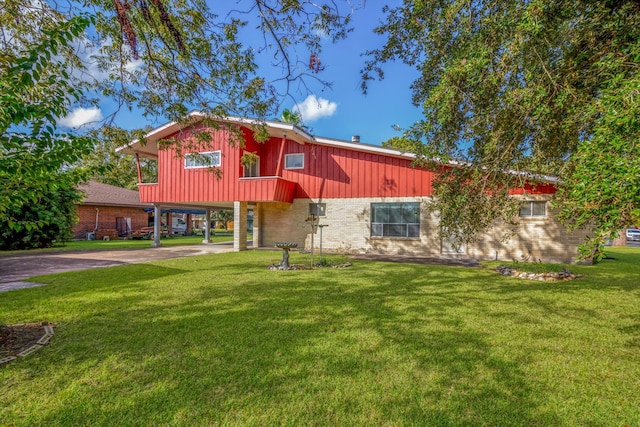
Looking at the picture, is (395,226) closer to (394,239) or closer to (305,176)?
(394,239)

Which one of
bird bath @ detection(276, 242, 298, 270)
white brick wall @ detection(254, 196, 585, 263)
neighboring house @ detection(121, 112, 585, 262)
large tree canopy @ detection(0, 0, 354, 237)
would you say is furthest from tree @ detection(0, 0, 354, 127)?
white brick wall @ detection(254, 196, 585, 263)

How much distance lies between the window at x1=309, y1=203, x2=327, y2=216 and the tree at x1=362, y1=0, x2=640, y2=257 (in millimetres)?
8993

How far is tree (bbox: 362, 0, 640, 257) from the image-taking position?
3.21 m

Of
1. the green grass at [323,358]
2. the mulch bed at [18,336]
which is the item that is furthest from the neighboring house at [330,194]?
the mulch bed at [18,336]

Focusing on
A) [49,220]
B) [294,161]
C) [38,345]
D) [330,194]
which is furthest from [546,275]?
[49,220]

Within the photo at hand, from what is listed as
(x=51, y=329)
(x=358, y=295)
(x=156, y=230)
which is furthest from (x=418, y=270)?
(x=156, y=230)

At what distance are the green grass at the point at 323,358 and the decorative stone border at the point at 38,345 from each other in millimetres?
122

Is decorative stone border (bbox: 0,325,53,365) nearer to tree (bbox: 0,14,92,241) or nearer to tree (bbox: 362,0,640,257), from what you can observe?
tree (bbox: 0,14,92,241)

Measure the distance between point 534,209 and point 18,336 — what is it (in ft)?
48.8

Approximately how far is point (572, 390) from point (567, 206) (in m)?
2.02

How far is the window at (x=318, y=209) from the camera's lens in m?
15.3

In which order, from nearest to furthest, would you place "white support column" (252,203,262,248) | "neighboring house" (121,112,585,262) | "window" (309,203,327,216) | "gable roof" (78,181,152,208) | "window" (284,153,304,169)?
"neighboring house" (121,112,585,262)
"window" (309,203,327,216)
"window" (284,153,304,169)
"white support column" (252,203,262,248)
"gable roof" (78,181,152,208)

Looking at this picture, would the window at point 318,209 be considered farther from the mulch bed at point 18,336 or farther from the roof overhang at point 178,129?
the mulch bed at point 18,336

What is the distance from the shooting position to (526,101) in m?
4.83
